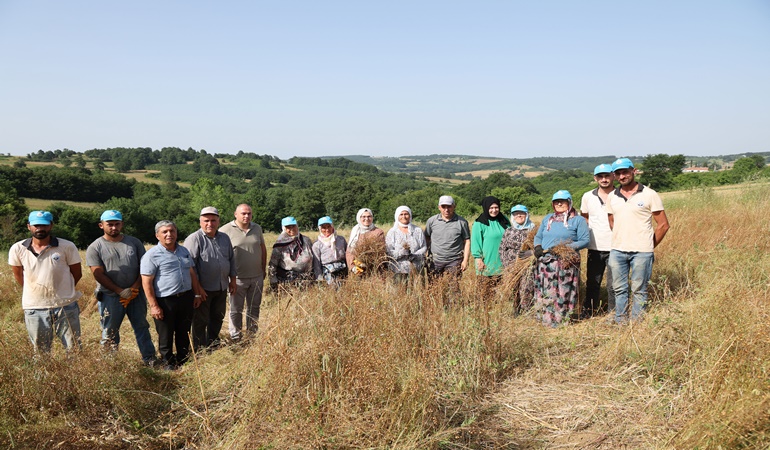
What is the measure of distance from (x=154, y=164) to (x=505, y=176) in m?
75.9

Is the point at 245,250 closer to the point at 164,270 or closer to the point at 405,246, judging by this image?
the point at 164,270

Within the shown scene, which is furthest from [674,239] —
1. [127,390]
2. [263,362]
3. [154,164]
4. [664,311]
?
[154,164]

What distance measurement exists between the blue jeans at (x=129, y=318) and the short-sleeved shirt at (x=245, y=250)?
3.27 feet

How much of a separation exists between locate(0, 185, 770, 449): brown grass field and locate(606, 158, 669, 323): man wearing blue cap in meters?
0.53

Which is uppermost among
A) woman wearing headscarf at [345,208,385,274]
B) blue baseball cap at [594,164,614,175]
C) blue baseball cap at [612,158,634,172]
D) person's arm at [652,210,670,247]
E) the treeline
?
blue baseball cap at [612,158,634,172]

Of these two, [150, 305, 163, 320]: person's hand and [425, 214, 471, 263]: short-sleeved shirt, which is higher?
[425, 214, 471, 263]: short-sleeved shirt

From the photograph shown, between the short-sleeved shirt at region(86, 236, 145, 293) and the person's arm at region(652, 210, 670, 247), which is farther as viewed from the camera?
the person's arm at region(652, 210, 670, 247)

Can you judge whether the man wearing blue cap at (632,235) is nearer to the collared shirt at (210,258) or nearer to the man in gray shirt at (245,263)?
the man in gray shirt at (245,263)

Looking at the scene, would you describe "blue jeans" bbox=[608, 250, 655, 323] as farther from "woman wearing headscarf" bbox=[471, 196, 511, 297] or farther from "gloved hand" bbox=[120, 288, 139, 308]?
"gloved hand" bbox=[120, 288, 139, 308]

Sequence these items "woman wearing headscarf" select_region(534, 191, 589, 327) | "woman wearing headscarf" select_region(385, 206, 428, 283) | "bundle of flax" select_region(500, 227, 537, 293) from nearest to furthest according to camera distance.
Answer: "bundle of flax" select_region(500, 227, 537, 293) → "woman wearing headscarf" select_region(534, 191, 589, 327) → "woman wearing headscarf" select_region(385, 206, 428, 283)

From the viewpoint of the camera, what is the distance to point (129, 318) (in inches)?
178

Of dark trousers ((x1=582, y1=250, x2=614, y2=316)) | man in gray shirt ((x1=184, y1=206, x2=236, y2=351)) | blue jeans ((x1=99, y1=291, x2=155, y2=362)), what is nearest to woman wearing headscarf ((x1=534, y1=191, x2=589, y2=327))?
dark trousers ((x1=582, y1=250, x2=614, y2=316))

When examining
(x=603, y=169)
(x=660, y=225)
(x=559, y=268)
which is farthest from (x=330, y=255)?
(x=660, y=225)

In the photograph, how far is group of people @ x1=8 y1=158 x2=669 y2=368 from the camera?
413 cm
